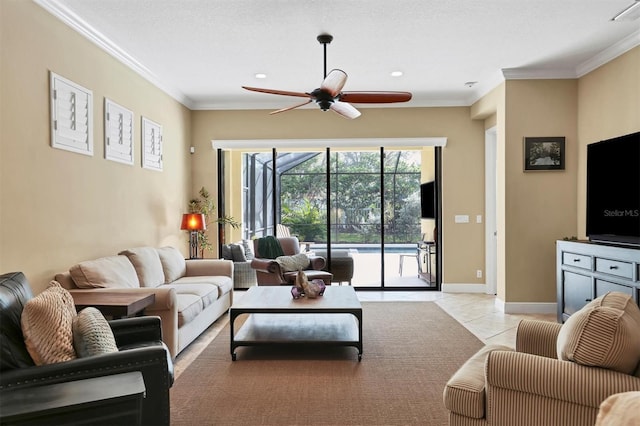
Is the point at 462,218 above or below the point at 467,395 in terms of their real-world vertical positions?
above

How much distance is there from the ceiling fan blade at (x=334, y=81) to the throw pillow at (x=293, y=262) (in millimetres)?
2732

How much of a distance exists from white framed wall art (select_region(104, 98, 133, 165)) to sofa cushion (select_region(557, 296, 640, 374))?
4065 millimetres

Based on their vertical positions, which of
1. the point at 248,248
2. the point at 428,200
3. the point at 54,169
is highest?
the point at 54,169

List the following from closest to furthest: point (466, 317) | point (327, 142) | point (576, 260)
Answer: point (576, 260)
point (466, 317)
point (327, 142)

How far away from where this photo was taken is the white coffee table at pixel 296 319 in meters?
3.46

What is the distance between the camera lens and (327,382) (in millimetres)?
2975

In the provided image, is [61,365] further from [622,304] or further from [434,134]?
[434,134]

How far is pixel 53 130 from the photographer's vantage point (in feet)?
10.5

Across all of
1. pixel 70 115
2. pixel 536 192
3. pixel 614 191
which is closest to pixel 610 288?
pixel 614 191

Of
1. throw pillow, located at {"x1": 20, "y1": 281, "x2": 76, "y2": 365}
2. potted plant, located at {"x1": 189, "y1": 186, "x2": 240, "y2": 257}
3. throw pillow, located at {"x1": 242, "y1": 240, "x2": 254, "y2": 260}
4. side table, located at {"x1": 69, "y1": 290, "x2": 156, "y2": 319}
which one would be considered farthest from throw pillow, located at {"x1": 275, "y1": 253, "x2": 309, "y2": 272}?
throw pillow, located at {"x1": 20, "y1": 281, "x2": 76, "y2": 365}

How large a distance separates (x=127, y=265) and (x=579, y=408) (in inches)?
142

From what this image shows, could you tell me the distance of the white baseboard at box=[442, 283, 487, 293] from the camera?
629cm

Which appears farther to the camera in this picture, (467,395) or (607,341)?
(467,395)

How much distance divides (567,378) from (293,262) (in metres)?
4.29
